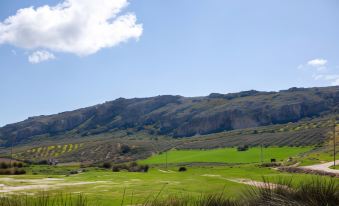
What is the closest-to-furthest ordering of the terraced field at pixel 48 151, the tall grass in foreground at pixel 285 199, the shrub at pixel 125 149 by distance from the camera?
the tall grass in foreground at pixel 285 199 → the shrub at pixel 125 149 → the terraced field at pixel 48 151

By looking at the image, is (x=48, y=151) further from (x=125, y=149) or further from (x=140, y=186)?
(x=140, y=186)

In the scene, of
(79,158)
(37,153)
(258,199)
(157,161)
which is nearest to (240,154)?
(157,161)

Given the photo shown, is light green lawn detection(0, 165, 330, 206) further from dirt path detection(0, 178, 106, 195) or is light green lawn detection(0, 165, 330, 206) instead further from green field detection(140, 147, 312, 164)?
green field detection(140, 147, 312, 164)

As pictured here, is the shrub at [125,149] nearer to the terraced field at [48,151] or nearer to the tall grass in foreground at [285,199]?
the terraced field at [48,151]

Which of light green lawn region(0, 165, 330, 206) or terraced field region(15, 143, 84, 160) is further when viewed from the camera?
terraced field region(15, 143, 84, 160)

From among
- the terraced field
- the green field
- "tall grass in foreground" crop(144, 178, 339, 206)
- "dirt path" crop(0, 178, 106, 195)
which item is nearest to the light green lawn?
"dirt path" crop(0, 178, 106, 195)

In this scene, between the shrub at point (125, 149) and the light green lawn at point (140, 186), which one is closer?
the light green lawn at point (140, 186)

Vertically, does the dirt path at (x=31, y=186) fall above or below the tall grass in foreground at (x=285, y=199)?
below

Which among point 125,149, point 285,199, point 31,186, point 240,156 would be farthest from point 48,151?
point 285,199

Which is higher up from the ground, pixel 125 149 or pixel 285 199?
pixel 285 199

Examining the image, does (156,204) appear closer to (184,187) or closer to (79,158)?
(184,187)

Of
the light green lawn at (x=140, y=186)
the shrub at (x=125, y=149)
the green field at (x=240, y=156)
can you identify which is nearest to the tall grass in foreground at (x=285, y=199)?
the light green lawn at (x=140, y=186)

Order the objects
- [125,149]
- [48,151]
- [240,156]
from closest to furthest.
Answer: [240,156] < [125,149] < [48,151]

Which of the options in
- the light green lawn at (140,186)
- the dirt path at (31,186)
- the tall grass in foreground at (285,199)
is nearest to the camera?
the tall grass in foreground at (285,199)
